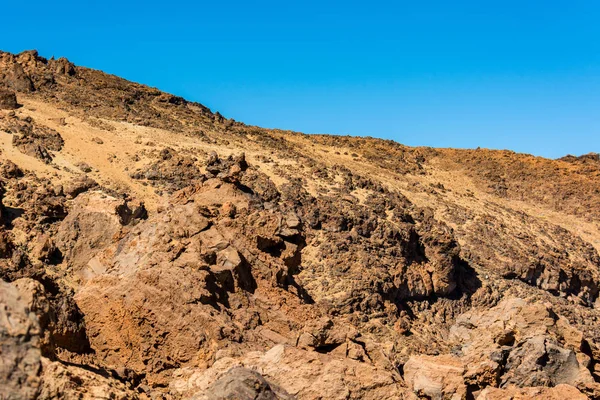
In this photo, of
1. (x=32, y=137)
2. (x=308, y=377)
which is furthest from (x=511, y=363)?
(x=32, y=137)

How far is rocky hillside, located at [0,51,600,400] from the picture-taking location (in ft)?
25.6

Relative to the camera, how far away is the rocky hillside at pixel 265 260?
7.79m

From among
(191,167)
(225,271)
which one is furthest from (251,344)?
(191,167)

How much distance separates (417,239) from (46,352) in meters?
23.7

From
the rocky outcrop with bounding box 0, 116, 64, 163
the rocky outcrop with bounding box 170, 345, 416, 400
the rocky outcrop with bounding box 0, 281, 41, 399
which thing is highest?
the rocky outcrop with bounding box 0, 116, 64, 163

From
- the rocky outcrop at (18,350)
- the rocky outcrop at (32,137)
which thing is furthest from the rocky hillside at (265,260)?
the rocky outcrop at (32,137)

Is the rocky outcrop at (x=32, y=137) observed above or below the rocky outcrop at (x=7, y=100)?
below

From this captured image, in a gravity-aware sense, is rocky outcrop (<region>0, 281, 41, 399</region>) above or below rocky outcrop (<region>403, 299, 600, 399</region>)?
above

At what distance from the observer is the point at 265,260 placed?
38.4ft

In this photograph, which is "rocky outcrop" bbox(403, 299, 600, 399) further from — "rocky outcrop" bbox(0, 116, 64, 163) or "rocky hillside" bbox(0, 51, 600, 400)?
"rocky outcrop" bbox(0, 116, 64, 163)

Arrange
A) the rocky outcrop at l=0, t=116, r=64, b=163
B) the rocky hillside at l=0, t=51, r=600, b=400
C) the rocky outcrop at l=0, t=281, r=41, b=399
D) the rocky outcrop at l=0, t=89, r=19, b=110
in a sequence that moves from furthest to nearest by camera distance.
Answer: the rocky outcrop at l=0, t=89, r=19, b=110 < the rocky outcrop at l=0, t=116, r=64, b=163 < the rocky hillside at l=0, t=51, r=600, b=400 < the rocky outcrop at l=0, t=281, r=41, b=399

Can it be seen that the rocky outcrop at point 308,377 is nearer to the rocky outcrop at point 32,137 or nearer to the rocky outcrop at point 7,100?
the rocky outcrop at point 32,137

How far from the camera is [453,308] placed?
25484 millimetres

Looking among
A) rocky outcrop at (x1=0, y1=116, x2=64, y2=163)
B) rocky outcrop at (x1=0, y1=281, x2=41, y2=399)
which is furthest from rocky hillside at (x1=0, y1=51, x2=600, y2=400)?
rocky outcrop at (x1=0, y1=116, x2=64, y2=163)
